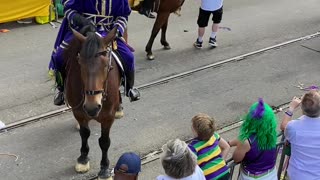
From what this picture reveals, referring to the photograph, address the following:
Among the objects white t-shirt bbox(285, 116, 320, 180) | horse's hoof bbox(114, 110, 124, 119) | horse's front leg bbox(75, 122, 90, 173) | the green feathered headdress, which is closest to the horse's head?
horse's front leg bbox(75, 122, 90, 173)

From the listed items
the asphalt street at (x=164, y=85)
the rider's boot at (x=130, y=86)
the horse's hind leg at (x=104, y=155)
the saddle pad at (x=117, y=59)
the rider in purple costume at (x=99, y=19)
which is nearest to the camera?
the saddle pad at (x=117, y=59)

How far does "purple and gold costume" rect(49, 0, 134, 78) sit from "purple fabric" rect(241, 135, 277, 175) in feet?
6.58

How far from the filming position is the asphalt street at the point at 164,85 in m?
6.48

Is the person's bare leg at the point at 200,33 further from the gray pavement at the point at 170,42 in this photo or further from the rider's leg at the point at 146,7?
the rider's leg at the point at 146,7

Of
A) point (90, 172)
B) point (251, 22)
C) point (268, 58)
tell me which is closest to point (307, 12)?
point (251, 22)

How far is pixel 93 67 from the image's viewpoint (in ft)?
15.6

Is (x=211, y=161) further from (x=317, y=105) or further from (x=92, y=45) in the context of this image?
(x=92, y=45)

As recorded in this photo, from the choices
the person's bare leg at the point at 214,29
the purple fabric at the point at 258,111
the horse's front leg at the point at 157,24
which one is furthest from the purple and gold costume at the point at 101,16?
the person's bare leg at the point at 214,29

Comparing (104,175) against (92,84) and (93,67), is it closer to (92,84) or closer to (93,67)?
(92,84)

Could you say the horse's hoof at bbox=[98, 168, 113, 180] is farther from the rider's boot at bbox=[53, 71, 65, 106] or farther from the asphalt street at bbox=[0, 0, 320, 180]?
the rider's boot at bbox=[53, 71, 65, 106]

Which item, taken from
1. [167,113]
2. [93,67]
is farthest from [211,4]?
[93,67]

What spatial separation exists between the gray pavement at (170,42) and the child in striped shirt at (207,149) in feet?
11.9

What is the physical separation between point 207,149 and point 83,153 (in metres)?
2.15

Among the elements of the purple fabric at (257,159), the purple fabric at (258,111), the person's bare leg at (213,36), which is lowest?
the person's bare leg at (213,36)
